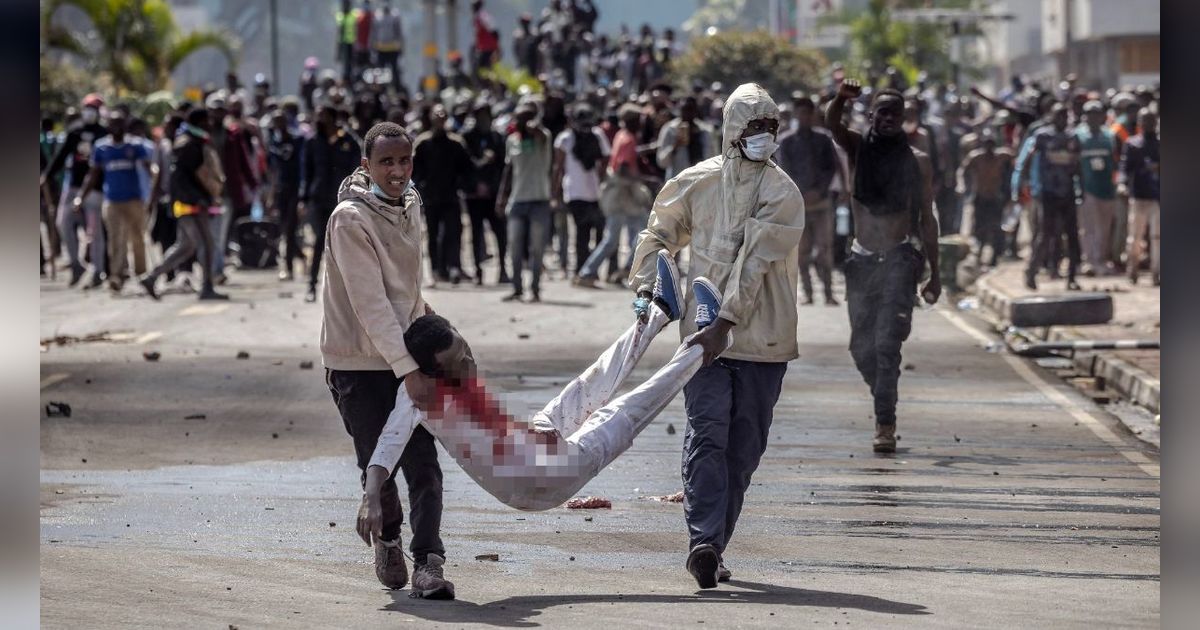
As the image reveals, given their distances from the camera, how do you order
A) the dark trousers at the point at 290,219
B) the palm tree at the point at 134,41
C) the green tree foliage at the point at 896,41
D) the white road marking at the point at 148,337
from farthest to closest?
the green tree foliage at the point at 896,41 < the palm tree at the point at 134,41 < the dark trousers at the point at 290,219 < the white road marking at the point at 148,337

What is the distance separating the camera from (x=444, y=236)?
80.7 ft

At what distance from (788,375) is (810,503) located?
613 centimetres

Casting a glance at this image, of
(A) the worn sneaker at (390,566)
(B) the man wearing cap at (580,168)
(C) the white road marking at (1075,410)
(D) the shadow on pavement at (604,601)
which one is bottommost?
(C) the white road marking at (1075,410)

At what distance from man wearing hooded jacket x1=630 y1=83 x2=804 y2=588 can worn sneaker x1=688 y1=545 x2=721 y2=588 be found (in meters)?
0.07

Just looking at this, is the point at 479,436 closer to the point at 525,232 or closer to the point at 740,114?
the point at 740,114

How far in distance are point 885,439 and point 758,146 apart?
4103 millimetres

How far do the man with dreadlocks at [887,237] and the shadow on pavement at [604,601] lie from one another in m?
4.26

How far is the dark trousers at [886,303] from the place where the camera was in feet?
40.7

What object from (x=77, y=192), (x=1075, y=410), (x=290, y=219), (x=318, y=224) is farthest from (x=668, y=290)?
(x=77, y=192)

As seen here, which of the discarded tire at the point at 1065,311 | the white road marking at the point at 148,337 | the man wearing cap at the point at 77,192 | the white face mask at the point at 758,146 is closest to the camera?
the white face mask at the point at 758,146

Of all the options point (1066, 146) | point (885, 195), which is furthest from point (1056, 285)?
point (885, 195)

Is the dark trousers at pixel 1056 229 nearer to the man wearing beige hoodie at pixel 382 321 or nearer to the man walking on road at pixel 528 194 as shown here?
the man walking on road at pixel 528 194

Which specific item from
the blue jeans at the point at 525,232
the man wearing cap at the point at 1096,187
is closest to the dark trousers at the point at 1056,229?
the man wearing cap at the point at 1096,187

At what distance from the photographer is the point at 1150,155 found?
23938mm
